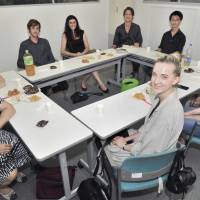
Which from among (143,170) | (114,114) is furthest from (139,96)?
(143,170)

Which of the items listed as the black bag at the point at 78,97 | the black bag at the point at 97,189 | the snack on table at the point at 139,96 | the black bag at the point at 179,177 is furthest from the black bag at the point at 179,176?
the black bag at the point at 78,97

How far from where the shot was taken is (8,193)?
1.90 meters

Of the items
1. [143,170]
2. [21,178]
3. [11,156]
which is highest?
[143,170]

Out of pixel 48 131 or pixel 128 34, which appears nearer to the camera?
pixel 48 131

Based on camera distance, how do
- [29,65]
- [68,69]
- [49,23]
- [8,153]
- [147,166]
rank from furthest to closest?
[49,23]
[68,69]
[29,65]
[8,153]
[147,166]

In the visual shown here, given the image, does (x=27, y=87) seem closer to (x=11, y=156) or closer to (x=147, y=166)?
(x=11, y=156)

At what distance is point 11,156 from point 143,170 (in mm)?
1061

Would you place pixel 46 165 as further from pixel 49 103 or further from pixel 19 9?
pixel 19 9

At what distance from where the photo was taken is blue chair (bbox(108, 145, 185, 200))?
1.23 m

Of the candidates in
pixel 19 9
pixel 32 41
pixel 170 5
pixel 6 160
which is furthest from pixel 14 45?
pixel 170 5

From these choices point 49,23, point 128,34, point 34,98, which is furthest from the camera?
point 49,23

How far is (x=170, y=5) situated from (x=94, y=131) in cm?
390

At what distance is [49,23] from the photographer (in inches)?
168

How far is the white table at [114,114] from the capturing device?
5.43 ft
